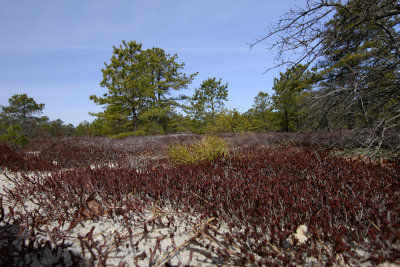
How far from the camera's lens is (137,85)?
21.0m

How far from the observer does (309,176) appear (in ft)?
8.75

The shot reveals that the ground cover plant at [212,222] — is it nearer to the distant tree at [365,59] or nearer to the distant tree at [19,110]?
the distant tree at [365,59]

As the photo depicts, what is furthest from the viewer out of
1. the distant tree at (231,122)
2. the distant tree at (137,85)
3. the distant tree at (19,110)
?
the distant tree at (19,110)

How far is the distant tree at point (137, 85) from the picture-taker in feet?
70.1

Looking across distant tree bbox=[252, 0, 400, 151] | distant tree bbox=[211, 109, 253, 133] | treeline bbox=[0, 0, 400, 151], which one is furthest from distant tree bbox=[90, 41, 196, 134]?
distant tree bbox=[252, 0, 400, 151]

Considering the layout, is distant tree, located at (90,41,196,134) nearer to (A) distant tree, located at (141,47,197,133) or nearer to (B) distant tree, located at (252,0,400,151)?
(A) distant tree, located at (141,47,197,133)

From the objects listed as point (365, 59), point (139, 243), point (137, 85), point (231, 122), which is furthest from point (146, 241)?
point (137, 85)

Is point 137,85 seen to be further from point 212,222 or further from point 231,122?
point 212,222

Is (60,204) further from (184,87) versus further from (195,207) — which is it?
(184,87)

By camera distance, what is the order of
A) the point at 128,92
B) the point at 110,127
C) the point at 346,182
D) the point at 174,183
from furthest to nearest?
the point at 110,127
the point at 128,92
the point at 174,183
the point at 346,182

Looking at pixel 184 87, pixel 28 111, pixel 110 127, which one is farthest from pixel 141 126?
pixel 28 111

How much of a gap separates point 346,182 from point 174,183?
2.20 metres

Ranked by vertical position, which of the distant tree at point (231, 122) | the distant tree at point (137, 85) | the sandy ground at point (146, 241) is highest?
the distant tree at point (137, 85)

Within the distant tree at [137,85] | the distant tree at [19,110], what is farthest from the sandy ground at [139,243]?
the distant tree at [19,110]
